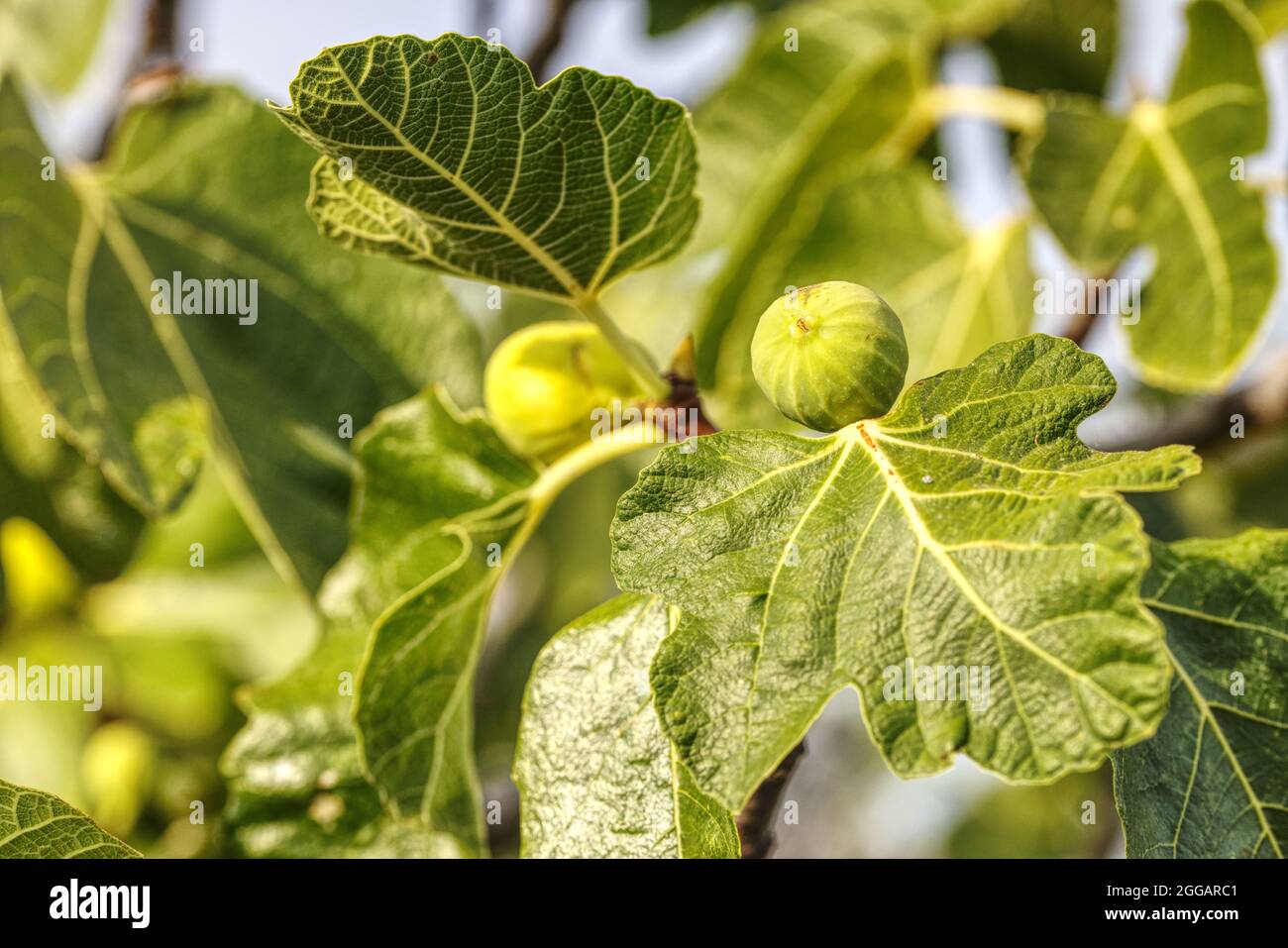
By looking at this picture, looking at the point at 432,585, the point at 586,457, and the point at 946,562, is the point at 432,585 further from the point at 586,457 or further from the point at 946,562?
the point at 946,562

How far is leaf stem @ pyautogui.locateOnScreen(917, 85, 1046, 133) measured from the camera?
181 cm

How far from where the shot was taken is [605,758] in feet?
3.13

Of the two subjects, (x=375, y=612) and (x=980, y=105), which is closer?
(x=375, y=612)

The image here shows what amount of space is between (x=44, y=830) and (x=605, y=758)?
47 cm

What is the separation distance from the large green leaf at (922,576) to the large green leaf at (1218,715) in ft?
0.66

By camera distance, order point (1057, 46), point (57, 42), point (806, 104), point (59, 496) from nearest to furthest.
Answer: point (59, 496) → point (806, 104) → point (1057, 46) → point (57, 42)

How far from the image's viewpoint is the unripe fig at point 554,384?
1.08 meters

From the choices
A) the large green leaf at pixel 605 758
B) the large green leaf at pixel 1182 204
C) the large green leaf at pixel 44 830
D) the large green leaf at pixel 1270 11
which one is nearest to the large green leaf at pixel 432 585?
the large green leaf at pixel 605 758

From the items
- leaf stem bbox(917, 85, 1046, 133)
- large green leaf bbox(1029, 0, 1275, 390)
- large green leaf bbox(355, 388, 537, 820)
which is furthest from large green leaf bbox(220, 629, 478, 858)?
leaf stem bbox(917, 85, 1046, 133)

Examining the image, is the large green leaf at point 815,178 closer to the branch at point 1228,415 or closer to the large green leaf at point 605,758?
the branch at point 1228,415

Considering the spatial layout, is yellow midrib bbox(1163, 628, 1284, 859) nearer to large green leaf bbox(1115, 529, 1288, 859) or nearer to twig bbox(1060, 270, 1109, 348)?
large green leaf bbox(1115, 529, 1288, 859)

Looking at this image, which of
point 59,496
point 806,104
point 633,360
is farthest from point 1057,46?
point 59,496

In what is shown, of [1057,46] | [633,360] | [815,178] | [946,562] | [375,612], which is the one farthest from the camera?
[1057,46]

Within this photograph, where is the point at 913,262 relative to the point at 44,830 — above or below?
above
